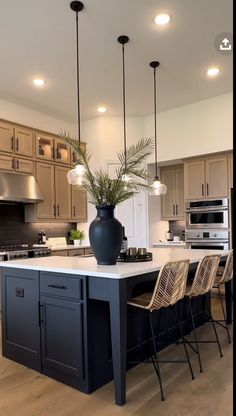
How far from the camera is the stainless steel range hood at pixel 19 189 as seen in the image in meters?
4.65

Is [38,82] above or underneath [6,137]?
above

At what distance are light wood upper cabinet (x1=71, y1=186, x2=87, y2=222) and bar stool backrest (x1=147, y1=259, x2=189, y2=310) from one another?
3.61m

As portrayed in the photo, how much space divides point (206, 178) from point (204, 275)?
283cm

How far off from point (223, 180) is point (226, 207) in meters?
0.45

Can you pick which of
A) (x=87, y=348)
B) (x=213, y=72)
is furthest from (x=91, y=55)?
(x=87, y=348)

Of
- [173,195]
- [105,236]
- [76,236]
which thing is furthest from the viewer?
[173,195]

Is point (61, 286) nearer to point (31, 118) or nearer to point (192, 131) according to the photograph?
point (31, 118)

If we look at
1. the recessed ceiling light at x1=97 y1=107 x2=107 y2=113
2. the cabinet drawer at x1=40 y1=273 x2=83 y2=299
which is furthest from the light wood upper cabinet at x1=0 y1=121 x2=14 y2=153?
the cabinet drawer at x1=40 y1=273 x2=83 y2=299

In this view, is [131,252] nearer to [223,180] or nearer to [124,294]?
[124,294]

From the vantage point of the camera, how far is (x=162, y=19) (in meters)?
3.21

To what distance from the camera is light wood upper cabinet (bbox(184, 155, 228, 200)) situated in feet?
17.1

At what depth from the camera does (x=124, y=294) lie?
7.13 feet

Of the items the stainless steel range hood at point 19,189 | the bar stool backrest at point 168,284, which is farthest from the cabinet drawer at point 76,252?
the bar stool backrest at point 168,284

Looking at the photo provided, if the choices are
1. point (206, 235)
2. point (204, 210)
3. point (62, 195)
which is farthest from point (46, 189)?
point (206, 235)
